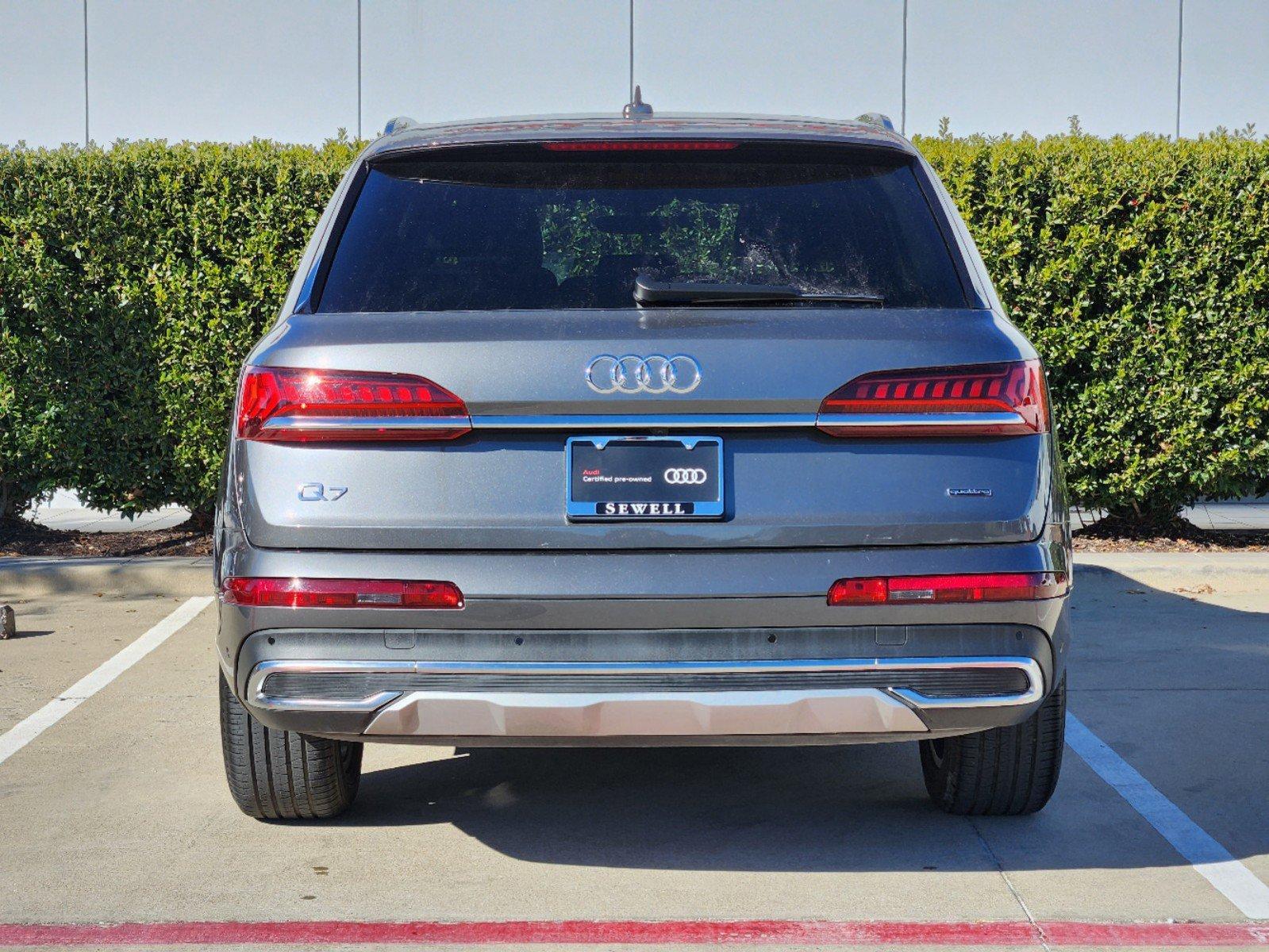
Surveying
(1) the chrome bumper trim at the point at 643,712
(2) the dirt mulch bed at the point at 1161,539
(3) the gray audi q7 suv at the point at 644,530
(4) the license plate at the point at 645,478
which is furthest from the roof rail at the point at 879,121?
(2) the dirt mulch bed at the point at 1161,539

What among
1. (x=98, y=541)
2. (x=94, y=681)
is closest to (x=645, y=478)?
(x=94, y=681)

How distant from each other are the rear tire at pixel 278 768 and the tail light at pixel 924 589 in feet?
4.82

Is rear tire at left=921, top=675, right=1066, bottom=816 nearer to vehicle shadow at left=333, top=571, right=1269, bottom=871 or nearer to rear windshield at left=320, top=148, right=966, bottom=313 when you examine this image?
vehicle shadow at left=333, top=571, right=1269, bottom=871

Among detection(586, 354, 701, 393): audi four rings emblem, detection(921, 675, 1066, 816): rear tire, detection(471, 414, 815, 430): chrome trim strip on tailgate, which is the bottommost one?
detection(921, 675, 1066, 816): rear tire

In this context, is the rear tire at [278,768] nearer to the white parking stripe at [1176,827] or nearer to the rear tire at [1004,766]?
the rear tire at [1004,766]

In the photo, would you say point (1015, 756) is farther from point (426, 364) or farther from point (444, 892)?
point (426, 364)

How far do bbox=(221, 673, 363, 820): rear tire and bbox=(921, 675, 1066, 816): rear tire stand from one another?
1.65m

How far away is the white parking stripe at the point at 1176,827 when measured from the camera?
142 inches

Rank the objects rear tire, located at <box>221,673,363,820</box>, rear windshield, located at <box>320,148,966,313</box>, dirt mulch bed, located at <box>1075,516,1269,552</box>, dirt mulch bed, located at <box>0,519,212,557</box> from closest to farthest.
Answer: rear windshield, located at <box>320,148,966,313</box>, rear tire, located at <box>221,673,363,820</box>, dirt mulch bed, located at <box>0,519,212,557</box>, dirt mulch bed, located at <box>1075,516,1269,552</box>

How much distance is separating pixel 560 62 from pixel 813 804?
8.26 metres

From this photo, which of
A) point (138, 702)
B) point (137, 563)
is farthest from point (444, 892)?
point (137, 563)

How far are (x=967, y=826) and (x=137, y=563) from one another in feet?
18.7

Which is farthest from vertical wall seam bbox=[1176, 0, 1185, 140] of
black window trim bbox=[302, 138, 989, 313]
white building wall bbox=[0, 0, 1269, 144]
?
black window trim bbox=[302, 138, 989, 313]

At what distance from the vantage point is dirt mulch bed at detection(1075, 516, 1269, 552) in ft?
30.5
